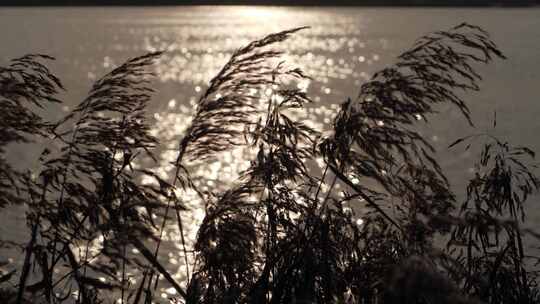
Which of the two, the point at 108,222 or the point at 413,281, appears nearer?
the point at 413,281

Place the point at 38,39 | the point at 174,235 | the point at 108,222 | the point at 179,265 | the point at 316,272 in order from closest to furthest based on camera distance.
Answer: the point at 108,222 → the point at 316,272 → the point at 179,265 → the point at 174,235 → the point at 38,39

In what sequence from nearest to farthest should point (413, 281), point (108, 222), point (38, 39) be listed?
1. point (413, 281)
2. point (108, 222)
3. point (38, 39)

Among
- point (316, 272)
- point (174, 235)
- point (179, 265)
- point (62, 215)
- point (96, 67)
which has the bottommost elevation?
point (316, 272)

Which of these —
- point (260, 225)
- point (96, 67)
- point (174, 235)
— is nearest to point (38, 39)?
point (96, 67)

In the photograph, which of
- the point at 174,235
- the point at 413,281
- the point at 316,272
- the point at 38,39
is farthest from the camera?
the point at 38,39

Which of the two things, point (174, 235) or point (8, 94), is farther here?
point (174, 235)

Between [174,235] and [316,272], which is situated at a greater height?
[174,235]

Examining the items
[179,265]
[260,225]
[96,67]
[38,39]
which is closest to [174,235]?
[179,265]

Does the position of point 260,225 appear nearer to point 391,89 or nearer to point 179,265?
point 391,89

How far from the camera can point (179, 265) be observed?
25969 mm

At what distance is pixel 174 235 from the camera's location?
98.0 feet

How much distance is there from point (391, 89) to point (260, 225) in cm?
122

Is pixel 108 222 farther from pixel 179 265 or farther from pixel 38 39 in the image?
pixel 38 39

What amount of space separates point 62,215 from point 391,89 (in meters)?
2.03
